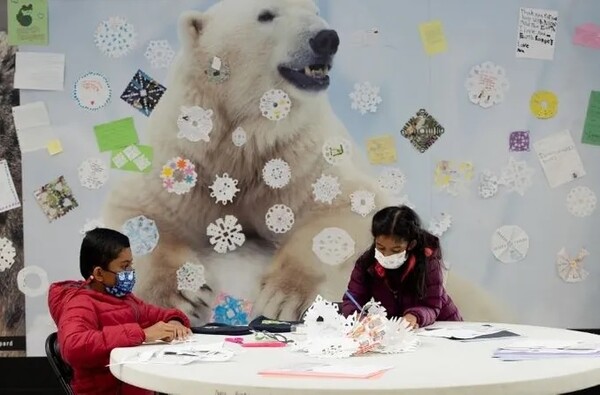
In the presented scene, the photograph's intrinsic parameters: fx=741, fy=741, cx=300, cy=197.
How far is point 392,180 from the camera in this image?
136 inches

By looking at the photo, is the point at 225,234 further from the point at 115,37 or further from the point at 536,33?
the point at 536,33

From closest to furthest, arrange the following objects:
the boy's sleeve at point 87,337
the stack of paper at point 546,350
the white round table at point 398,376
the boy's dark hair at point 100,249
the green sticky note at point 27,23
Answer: the white round table at point 398,376, the stack of paper at point 546,350, the boy's sleeve at point 87,337, the boy's dark hair at point 100,249, the green sticky note at point 27,23

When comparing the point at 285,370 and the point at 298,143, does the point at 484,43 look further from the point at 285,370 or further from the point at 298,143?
the point at 285,370

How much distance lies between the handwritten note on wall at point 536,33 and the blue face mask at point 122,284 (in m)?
2.19

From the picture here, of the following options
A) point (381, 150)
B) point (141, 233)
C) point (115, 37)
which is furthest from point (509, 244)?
point (115, 37)

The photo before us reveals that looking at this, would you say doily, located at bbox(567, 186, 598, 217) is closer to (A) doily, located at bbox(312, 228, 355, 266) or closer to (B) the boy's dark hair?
(A) doily, located at bbox(312, 228, 355, 266)

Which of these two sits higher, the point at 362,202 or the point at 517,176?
the point at 517,176

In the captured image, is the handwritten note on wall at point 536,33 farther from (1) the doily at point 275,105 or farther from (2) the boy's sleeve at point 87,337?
(2) the boy's sleeve at point 87,337

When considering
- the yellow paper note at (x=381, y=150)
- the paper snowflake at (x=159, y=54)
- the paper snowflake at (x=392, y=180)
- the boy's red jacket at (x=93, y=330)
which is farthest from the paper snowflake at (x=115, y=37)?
the boy's red jacket at (x=93, y=330)

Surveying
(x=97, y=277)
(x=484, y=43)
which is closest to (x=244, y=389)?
(x=97, y=277)

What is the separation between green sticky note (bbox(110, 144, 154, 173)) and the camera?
3.37 metres

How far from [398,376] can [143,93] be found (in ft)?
7.33

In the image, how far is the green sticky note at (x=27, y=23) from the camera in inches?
131

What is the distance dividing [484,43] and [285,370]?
233cm
